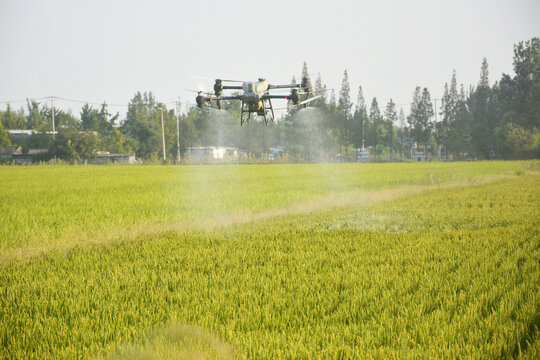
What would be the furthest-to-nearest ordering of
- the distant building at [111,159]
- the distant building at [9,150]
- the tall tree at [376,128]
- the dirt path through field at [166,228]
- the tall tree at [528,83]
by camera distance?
the tall tree at [376,128]
the tall tree at [528,83]
the distant building at [9,150]
the distant building at [111,159]
the dirt path through field at [166,228]

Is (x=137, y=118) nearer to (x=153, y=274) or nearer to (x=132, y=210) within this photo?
(x=132, y=210)

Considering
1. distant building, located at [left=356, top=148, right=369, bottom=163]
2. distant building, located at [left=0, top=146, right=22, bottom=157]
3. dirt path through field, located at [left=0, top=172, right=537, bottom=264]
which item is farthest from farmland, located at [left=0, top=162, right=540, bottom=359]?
distant building, located at [left=356, top=148, right=369, bottom=163]

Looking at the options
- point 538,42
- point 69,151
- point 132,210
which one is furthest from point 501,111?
point 132,210

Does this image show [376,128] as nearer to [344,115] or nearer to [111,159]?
[344,115]

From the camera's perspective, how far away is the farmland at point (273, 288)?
334 cm

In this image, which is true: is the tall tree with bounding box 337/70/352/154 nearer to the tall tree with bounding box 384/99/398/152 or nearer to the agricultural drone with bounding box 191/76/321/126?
the tall tree with bounding box 384/99/398/152

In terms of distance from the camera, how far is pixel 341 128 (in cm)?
8594

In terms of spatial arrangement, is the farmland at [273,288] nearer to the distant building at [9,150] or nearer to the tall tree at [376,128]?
the distant building at [9,150]

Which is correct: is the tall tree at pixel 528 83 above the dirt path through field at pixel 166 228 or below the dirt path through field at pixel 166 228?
above

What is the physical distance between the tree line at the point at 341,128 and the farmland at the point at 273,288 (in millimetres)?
48200

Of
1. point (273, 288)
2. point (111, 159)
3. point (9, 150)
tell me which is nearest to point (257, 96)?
point (273, 288)

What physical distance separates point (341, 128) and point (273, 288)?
273ft

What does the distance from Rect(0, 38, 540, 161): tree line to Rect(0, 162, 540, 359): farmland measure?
4820 centimetres

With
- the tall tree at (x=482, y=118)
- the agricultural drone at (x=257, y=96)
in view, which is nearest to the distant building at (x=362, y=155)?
the tall tree at (x=482, y=118)
